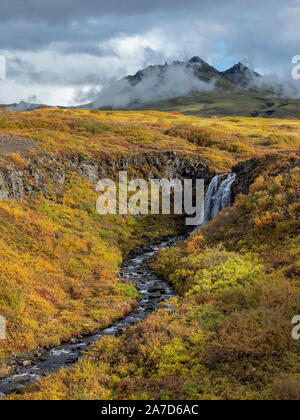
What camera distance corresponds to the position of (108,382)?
1366 cm

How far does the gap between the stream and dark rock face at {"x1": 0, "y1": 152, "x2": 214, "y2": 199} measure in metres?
12.0

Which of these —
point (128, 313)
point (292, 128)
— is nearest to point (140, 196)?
point (128, 313)

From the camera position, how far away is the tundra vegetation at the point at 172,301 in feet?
42.4

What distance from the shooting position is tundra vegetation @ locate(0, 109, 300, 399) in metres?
12.9

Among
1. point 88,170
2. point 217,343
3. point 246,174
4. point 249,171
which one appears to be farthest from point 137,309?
point 88,170

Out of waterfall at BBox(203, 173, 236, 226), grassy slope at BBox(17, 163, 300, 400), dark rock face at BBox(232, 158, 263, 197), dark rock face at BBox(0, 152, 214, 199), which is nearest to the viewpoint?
grassy slope at BBox(17, 163, 300, 400)

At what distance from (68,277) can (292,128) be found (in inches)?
3519

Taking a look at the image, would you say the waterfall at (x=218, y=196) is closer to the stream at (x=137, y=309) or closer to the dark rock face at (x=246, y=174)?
the stream at (x=137, y=309)

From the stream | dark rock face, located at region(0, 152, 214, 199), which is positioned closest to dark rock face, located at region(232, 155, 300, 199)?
the stream

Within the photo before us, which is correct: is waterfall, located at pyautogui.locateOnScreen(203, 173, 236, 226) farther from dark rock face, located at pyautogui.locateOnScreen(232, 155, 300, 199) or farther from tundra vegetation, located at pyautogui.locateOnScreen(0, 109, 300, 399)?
tundra vegetation, located at pyautogui.locateOnScreen(0, 109, 300, 399)

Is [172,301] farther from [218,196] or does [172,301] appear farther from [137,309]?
[218,196]

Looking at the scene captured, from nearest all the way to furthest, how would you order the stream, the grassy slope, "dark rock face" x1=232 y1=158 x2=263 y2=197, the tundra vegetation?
the grassy slope
the tundra vegetation
the stream
"dark rock face" x1=232 y1=158 x2=263 y2=197

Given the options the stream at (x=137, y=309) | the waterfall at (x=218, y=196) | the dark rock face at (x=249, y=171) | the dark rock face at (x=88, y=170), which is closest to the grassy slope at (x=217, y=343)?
the stream at (x=137, y=309)
